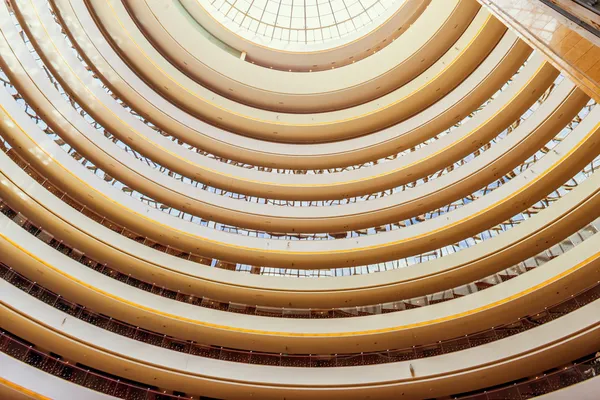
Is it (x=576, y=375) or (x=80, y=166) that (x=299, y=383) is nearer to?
(x=576, y=375)

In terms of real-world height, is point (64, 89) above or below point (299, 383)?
above

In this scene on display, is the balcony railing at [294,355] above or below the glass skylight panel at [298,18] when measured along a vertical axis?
below

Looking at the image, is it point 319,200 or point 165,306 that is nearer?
point 165,306

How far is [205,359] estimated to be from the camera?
52.3 feet

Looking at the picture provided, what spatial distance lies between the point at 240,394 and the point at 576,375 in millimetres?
11342

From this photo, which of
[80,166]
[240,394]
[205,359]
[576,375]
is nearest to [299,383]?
[240,394]

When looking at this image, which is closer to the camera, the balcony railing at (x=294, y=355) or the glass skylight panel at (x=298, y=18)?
the balcony railing at (x=294, y=355)

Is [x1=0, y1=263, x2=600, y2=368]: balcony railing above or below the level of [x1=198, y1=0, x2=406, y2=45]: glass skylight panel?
below

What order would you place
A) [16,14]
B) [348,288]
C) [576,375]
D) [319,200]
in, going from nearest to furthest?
[576,375], [348,288], [16,14], [319,200]

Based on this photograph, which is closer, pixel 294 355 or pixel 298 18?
pixel 294 355

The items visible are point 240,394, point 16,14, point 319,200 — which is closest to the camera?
point 240,394

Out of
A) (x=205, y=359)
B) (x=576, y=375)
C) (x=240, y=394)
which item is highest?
A: (x=205, y=359)

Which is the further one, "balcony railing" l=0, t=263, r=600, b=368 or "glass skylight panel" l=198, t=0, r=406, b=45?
"glass skylight panel" l=198, t=0, r=406, b=45

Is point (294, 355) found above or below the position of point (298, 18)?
below
